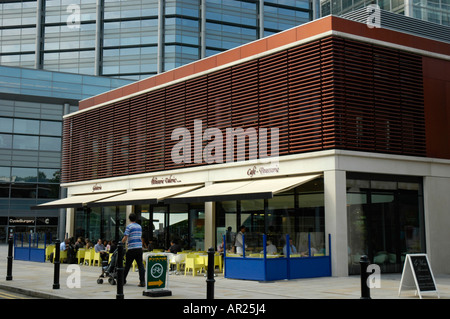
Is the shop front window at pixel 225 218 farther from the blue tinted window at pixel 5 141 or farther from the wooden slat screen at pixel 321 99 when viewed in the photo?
the blue tinted window at pixel 5 141

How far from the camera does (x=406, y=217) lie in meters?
19.7

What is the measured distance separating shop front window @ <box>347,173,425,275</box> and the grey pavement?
4.60ft

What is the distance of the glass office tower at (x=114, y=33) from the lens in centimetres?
6956

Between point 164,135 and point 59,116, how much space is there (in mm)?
32233

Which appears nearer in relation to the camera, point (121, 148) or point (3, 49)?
point (121, 148)

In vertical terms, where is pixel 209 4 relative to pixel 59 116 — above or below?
above

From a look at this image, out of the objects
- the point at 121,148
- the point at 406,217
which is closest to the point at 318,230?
the point at 406,217

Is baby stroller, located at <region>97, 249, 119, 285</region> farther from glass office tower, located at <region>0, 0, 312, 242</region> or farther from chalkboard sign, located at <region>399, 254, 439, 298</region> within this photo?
glass office tower, located at <region>0, 0, 312, 242</region>

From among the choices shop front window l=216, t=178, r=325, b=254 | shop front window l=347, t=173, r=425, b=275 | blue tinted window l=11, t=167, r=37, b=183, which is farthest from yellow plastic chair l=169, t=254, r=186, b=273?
blue tinted window l=11, t=167, r=37, b=183

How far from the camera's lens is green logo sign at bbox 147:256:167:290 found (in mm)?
12211

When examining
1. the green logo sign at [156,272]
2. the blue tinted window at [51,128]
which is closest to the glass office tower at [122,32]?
the blue tinted window at [51,128]

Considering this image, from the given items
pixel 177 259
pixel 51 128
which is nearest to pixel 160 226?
pixel 177 259
